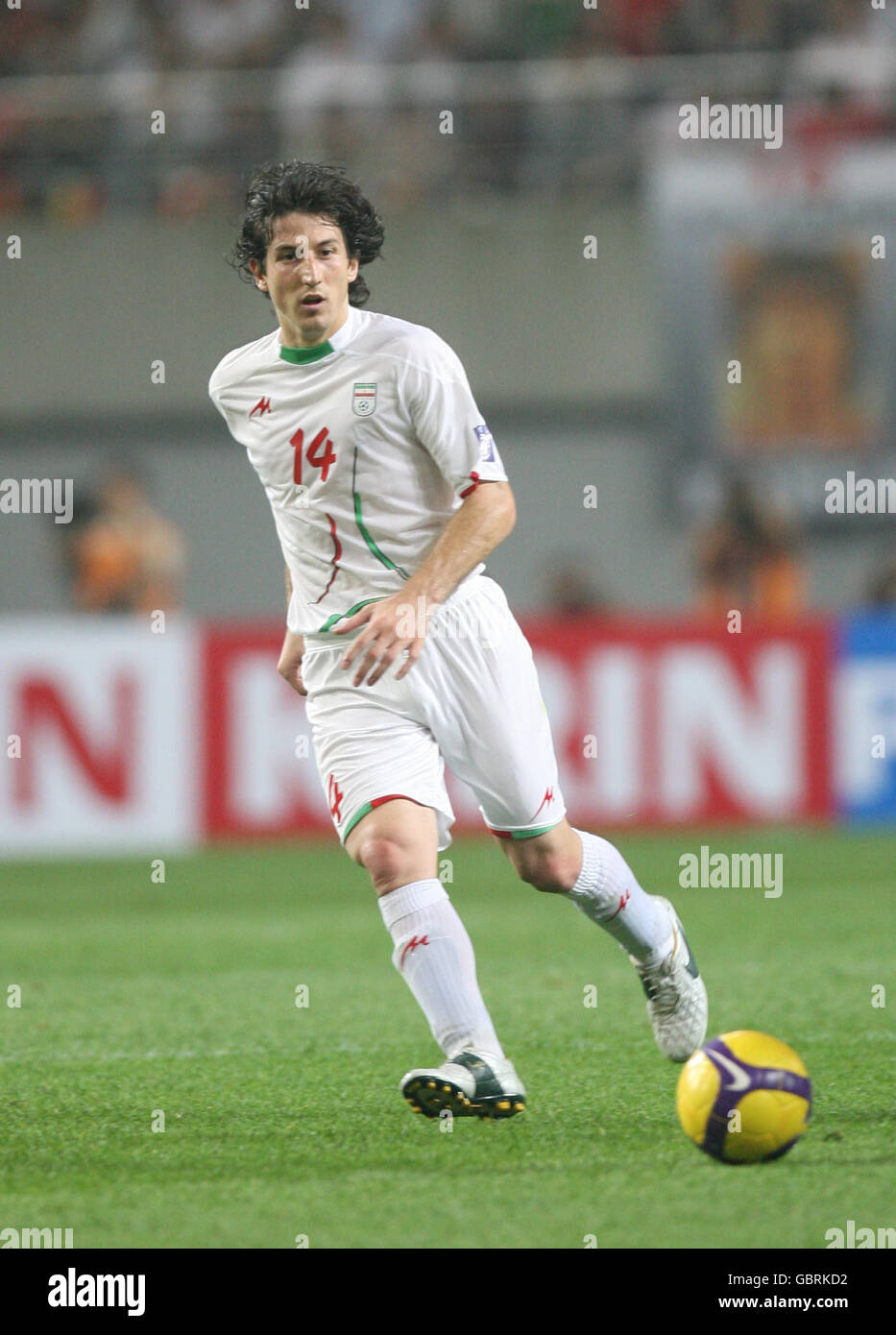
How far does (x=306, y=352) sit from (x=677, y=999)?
6.35 feet

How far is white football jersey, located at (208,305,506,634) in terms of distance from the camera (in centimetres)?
472

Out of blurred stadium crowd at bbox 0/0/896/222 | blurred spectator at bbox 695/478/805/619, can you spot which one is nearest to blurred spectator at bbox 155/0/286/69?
blurred stadium crowd at bbox 0/0/896/222

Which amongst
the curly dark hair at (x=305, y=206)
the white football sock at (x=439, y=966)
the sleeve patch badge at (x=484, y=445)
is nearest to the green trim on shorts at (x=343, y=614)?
the sleeve patch badge at (x=484, y=445)

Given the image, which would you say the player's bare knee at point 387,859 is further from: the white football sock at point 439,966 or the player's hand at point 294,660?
the player's hand at point 294,660

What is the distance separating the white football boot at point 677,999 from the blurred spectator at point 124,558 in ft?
25.9

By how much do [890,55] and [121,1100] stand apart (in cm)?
1213

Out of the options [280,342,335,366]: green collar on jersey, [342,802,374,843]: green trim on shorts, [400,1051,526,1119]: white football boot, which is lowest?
[400,1051,526,1119]: white football boot

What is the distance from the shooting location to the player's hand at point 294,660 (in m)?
5.20

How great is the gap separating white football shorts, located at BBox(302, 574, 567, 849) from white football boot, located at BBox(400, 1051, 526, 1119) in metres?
0.61

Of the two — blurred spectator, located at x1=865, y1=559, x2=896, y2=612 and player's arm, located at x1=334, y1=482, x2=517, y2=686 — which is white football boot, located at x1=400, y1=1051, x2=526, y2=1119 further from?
blurred spectator, located at x1=865, y1=559, x2=896, y2=612

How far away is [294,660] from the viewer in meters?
5.23

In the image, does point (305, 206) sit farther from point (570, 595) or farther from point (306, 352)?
point (570, 595)

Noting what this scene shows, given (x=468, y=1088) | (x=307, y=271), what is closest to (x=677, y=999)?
(x=468, y=1088)

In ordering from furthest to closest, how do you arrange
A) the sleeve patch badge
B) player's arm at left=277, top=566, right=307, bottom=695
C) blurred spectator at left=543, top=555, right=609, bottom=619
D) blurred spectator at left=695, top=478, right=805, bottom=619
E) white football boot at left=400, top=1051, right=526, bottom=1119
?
blurred spectator at left=543, top=555, right=609, bottom=619, blurred spectator at left=695, top=478, right=805, bottom=619, player's arm at left=277, top=566, right=307, bottom=695, the sleeve patch badge, white football boot at left=400, top=1051, right=526, bottom=1119
